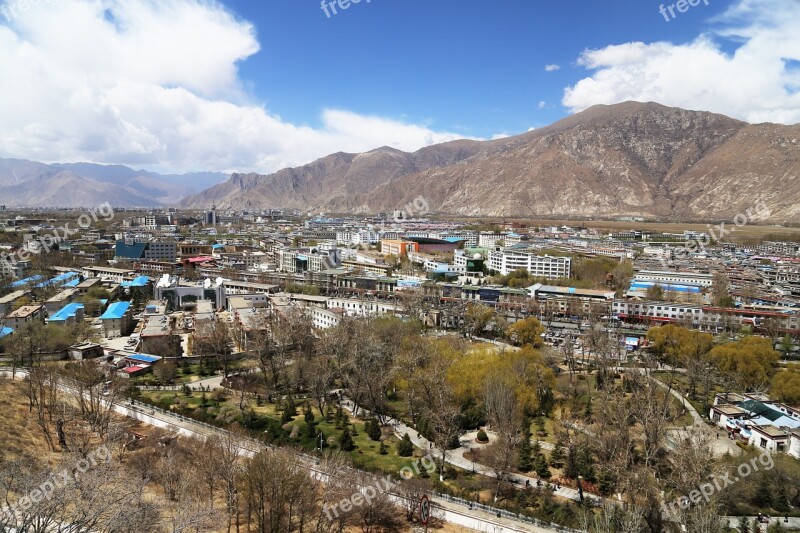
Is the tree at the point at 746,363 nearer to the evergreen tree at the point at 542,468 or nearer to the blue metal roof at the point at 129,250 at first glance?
the evergreen tree at the point at 542,468

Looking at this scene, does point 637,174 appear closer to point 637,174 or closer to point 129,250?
point 637,174

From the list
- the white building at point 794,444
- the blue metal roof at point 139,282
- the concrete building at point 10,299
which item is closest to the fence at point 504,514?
the white building at point 794,444

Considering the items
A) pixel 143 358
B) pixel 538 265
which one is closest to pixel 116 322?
pixel 143 358

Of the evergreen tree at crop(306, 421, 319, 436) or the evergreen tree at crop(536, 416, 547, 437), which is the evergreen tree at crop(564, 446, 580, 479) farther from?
the evergreen tree at crop(306, 421, 319, 436)

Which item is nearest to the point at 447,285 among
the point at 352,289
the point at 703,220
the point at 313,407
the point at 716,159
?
the point at 352,289

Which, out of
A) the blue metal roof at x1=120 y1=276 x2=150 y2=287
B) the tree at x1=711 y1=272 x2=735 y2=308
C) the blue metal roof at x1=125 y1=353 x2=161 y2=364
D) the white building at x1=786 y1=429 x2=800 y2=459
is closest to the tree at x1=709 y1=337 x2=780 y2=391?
the white building at x1=786 y1=429 x2=800 y2=459

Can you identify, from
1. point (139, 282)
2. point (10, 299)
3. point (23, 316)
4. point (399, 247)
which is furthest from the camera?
point (399, 247)
